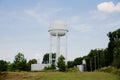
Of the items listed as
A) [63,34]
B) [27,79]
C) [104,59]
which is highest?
[63,34]

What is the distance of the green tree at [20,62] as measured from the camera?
65125mm

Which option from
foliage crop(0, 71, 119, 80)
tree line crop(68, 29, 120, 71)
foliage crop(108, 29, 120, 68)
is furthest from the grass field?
foliage crop(108, 29, 120, 68)

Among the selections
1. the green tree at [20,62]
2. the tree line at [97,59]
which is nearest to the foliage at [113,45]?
the tree line at [97,59]

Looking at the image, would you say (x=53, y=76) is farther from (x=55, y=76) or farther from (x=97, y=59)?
(x=97, y=59)

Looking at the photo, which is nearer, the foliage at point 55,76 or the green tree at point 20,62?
the foliage at point 55,76

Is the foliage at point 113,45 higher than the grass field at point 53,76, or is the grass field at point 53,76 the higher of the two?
the foliage at point 113,45

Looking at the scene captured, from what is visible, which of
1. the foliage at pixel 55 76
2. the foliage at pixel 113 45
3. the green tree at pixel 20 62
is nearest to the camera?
the foliage at pixel 55 76

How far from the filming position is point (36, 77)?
47906mm

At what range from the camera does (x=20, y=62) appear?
65000 millimetres

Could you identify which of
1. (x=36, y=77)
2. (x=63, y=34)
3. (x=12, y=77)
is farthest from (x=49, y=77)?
(x=63, y=34)

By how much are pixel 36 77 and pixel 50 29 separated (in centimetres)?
3183

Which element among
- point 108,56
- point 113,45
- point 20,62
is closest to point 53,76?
point 20,62

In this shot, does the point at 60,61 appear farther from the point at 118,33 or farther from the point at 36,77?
the point at 118,33

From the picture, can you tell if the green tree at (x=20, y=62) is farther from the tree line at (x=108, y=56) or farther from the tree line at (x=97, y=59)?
the tree line at (x=108, y=56)
